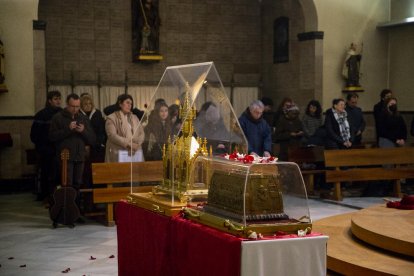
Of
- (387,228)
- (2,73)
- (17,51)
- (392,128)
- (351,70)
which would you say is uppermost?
(17,51)

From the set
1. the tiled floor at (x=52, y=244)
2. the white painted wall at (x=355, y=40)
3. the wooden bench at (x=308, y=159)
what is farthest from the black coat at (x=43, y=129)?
the white painted wall at (x=355, y=40)

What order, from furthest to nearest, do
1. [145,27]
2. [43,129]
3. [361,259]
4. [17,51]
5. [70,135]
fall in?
1. [145,27]
2. [17,51]
3. [43,129]
4. [70,135]
5. [361,259]

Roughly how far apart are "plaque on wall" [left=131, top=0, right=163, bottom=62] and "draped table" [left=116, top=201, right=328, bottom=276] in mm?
10555

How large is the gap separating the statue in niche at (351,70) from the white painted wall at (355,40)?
13cm

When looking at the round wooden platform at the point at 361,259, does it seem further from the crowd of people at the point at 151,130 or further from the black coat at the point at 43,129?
the black coat at the point at 43,129

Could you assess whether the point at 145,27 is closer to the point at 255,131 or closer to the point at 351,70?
the point at 351,70

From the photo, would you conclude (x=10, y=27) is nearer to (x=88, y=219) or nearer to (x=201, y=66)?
(x=88, y=219)

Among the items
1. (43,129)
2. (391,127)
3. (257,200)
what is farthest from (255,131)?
(257,200)

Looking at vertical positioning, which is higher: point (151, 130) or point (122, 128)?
point (151, 130)

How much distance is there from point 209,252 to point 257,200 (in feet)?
1.50

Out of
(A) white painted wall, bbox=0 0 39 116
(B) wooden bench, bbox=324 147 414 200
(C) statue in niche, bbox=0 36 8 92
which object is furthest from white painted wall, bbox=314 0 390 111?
(C) statue in niche, bbox=0 36 8 92

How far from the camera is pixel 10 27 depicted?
1266 cm

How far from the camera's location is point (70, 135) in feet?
31.9

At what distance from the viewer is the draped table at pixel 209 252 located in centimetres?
434
